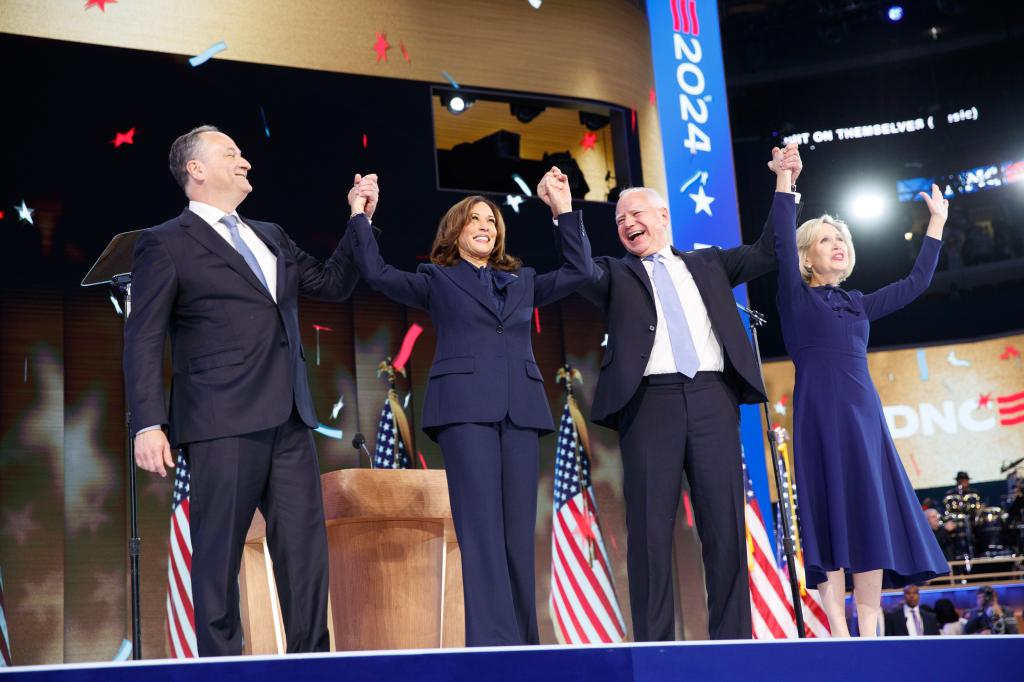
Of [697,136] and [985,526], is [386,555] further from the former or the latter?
[985,526]

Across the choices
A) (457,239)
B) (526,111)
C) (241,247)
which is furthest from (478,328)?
(526,111)

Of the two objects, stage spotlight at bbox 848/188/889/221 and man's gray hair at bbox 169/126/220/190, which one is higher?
stage spotlight at bbox 848/188/889/221

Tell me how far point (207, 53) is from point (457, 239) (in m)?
4.26

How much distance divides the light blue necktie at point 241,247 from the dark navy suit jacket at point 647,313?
977mm

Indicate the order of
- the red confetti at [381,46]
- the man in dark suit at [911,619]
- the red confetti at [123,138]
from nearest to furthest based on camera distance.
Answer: the red confetti at [123,138] < the red confetti at [381,46] < the man in dark suit at [911,619]

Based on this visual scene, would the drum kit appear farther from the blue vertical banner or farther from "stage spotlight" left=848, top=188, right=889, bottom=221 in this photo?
the blue vertical banner

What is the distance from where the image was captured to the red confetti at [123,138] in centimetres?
670

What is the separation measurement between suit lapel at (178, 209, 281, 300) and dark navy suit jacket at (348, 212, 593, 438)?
34cm

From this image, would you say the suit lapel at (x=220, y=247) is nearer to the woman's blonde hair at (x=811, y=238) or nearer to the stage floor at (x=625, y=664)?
the stage floor at (x=625, y=664)

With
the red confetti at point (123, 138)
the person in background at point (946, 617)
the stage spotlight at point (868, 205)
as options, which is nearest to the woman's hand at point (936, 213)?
the red confetti at point (123, 138)

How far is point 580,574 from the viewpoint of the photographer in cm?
723

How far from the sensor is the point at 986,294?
42.8ft

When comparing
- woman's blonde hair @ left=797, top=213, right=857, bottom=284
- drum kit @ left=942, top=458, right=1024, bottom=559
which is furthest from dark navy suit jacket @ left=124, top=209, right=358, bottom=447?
drum kit @ left=942, top=458, right=1024, bottom=559

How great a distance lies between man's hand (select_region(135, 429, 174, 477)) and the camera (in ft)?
8.62
